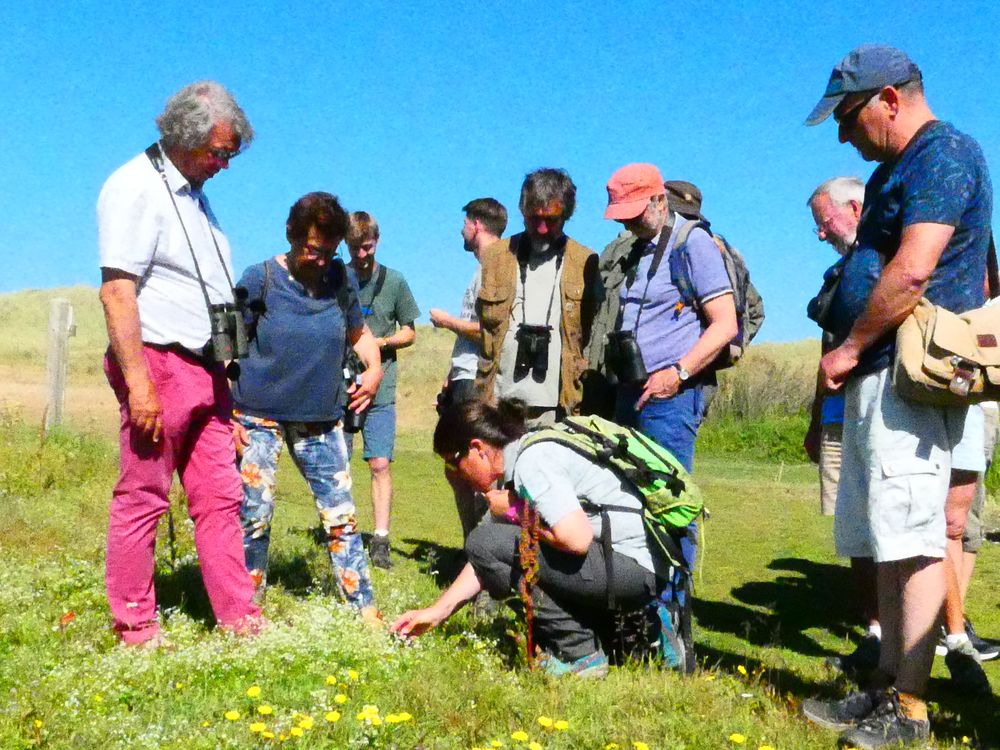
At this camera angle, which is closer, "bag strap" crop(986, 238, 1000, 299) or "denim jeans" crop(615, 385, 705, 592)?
"bag strap" crop(986, 238, 1000, 299)

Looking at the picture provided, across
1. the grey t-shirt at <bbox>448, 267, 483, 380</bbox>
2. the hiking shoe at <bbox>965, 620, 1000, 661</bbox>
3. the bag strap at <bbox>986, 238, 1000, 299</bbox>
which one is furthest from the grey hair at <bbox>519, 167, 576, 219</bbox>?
the hiking shoe at <bbox>965, 620, 1000, 661</bbox>

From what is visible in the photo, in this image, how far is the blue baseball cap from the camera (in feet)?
12.8

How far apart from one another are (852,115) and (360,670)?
8.59 ft

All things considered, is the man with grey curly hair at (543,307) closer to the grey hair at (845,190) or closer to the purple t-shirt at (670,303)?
the purple t-shirt at (670,303)

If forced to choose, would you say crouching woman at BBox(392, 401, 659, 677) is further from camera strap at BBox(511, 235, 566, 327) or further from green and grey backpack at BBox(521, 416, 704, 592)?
camera strap at BBox(511, 235, 566, 327)

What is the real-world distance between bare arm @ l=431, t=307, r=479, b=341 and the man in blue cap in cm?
276

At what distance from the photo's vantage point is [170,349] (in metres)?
4.80

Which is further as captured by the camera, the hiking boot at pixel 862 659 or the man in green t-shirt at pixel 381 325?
the man in green t-shirt at pixel 381 325

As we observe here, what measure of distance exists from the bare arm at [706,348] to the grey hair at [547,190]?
3.34 ft

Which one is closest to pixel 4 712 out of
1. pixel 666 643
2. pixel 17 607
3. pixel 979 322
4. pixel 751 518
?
pixel 17 607

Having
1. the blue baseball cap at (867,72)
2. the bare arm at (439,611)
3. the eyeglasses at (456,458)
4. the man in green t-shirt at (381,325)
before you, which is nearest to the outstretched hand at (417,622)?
the bare arm at (439,611)

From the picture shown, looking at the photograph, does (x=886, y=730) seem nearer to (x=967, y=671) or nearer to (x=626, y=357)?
(x=967, y=671)

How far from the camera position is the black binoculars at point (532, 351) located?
5.83 meters

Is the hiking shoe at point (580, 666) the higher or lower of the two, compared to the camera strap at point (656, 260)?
lower
